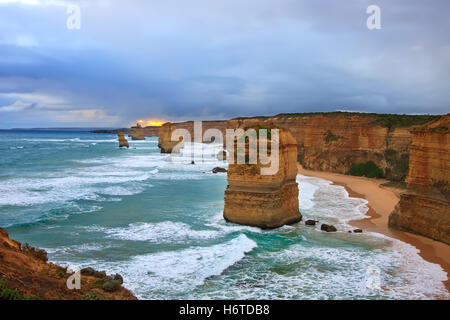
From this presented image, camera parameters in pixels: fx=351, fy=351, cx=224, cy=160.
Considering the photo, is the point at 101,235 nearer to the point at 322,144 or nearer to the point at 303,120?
the point at 322,144

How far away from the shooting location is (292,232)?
56.1 ft

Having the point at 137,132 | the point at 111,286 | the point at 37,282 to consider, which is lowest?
the point at 111,286

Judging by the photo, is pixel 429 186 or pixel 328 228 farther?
pixel 328 228

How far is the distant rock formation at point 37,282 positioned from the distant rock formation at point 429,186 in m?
13.8

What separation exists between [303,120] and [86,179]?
32868mm

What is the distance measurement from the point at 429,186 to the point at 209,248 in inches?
411

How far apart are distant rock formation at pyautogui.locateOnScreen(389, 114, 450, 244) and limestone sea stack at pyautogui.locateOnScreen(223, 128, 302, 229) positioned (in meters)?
5.66

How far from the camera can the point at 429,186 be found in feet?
53.0

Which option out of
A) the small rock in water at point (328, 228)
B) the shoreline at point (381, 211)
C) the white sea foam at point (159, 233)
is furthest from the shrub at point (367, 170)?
the white sea foam at point (159, 233)

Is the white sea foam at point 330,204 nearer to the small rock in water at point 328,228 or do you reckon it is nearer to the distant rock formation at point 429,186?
the small rock in water at point 328,228

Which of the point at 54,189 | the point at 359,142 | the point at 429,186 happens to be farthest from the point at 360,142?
the point at 54,189

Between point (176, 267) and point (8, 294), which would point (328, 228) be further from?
point (8, 294)

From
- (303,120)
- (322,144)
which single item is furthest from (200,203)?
(303,120)

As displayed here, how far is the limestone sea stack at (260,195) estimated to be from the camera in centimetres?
1722
